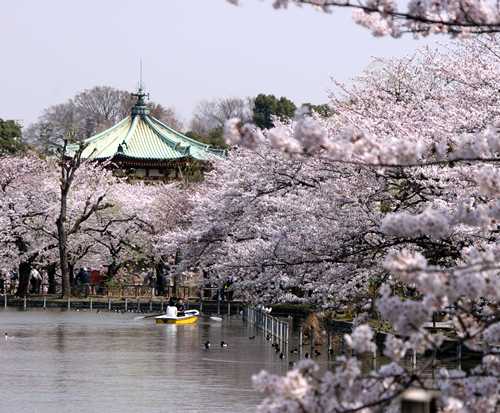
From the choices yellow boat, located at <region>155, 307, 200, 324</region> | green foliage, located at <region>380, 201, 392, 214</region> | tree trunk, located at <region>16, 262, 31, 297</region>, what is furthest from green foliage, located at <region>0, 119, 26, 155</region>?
green foliage, located at <region>380, 201, 392, 214</region>

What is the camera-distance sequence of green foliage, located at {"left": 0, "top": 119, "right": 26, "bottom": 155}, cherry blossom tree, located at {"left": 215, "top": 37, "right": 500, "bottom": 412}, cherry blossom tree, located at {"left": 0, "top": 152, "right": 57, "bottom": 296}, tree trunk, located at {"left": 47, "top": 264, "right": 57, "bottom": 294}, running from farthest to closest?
green foliage, located at {"left": 0, "top": 119, "right": 26, "bottom": 155}
tree trunk, located at {"left": 47, "top": 264, "right": 57, "bottom": 294}
cherry blossom tree, located at {"left": 0, "top": 152, "right": 57, "bottom": 296}
cherry blossom tree, located at {"left": 215, "top": 37, "right": 500, "bottom": 412}

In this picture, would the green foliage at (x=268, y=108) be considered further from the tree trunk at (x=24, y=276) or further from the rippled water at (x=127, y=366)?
the rippled water at (x=127, y=366)

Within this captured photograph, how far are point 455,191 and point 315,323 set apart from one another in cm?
1146

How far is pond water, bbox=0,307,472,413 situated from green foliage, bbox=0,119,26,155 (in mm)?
31108

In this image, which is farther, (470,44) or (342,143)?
(470,44)

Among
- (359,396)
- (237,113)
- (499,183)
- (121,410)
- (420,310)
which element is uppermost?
(237,113)

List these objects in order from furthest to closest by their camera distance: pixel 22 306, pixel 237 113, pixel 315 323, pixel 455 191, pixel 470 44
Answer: pixel 237 113
pixel 22 306
pixel 315 323
pixel 470 44
pixel 455 191

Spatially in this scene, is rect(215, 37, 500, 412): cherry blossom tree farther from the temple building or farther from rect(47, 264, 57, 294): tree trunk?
the temple building

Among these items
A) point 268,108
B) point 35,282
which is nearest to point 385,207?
point 35,282

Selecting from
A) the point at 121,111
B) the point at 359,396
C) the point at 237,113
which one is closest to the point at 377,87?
the point at 359,396

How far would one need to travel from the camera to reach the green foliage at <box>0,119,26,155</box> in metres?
56.3

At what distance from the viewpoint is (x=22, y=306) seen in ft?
114

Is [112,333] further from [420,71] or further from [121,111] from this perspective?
[121,111]

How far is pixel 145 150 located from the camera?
50.6m
